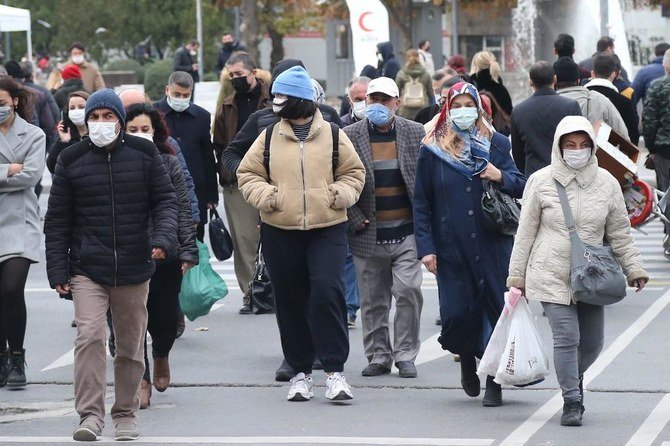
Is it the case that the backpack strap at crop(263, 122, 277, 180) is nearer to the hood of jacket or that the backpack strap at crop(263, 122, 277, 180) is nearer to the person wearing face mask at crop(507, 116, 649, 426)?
the person wearing face mask at crop(507, 116, 649, 426)

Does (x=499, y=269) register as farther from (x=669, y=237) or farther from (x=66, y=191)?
(x=669, y=237)

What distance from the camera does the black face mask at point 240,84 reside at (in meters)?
12.2

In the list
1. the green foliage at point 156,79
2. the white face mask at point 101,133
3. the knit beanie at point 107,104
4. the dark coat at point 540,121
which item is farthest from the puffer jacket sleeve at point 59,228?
the green foliage at point 156,79

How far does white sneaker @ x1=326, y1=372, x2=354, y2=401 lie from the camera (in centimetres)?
888

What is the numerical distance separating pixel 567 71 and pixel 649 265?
11.2ft

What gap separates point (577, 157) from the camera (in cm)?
803

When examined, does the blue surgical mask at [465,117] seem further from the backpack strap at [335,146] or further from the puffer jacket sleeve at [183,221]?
the puffer jacket sleeve at [183,221]

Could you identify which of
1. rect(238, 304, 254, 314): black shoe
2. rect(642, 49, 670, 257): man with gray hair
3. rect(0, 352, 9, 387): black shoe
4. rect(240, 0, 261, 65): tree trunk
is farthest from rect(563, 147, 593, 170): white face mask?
rect(240, 0, 261, 65): tree trunk

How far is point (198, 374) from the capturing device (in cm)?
1004

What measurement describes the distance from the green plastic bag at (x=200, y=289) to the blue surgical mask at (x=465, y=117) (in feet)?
7.77

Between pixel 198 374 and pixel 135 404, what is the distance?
1967 mm

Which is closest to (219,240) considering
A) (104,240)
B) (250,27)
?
(104,240)

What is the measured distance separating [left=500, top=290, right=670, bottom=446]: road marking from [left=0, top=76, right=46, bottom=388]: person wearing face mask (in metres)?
3.21

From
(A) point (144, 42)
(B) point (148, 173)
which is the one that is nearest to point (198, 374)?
(B) point (148, 173)
